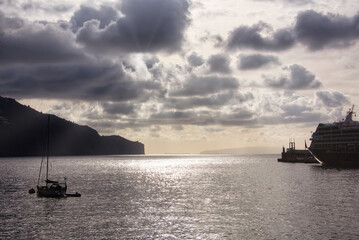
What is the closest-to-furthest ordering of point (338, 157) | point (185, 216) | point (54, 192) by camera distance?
point (185, 216), point (54, 192), point (338, 157)

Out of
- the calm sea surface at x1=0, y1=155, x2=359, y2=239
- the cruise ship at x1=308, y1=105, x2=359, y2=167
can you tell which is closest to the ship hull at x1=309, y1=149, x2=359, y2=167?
the cruise ship at x1=308, y1=105, x2=359, y2=167

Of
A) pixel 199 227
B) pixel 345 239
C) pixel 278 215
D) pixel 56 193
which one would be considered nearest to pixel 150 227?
pixel 199 227

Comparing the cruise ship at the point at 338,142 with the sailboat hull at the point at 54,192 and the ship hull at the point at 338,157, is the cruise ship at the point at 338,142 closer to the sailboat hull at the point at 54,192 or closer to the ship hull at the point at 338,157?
the ship hull at the point at 338,157

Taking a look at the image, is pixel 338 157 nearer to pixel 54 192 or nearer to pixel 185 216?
pixel 185 216

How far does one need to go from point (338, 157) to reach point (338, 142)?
23.7 ft

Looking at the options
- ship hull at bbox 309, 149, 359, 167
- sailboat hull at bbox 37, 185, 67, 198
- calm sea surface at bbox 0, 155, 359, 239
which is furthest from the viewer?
ship hull at bbox 309, 149, 359, 167

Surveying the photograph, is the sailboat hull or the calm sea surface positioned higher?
the sailboat hull

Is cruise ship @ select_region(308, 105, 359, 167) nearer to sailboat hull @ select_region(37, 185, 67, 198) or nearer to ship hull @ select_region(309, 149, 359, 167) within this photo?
ship hull @ select_region(309, 149, 359, 167)

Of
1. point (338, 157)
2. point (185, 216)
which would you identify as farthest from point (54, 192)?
point (338, 157)

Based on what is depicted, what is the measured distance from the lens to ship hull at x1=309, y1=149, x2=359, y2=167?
173 metres

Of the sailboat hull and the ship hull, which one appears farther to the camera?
the ship hull

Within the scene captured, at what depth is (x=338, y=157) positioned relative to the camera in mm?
178125

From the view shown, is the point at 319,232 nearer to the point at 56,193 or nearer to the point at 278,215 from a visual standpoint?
the point at 278,215

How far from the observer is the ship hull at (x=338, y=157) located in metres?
173
